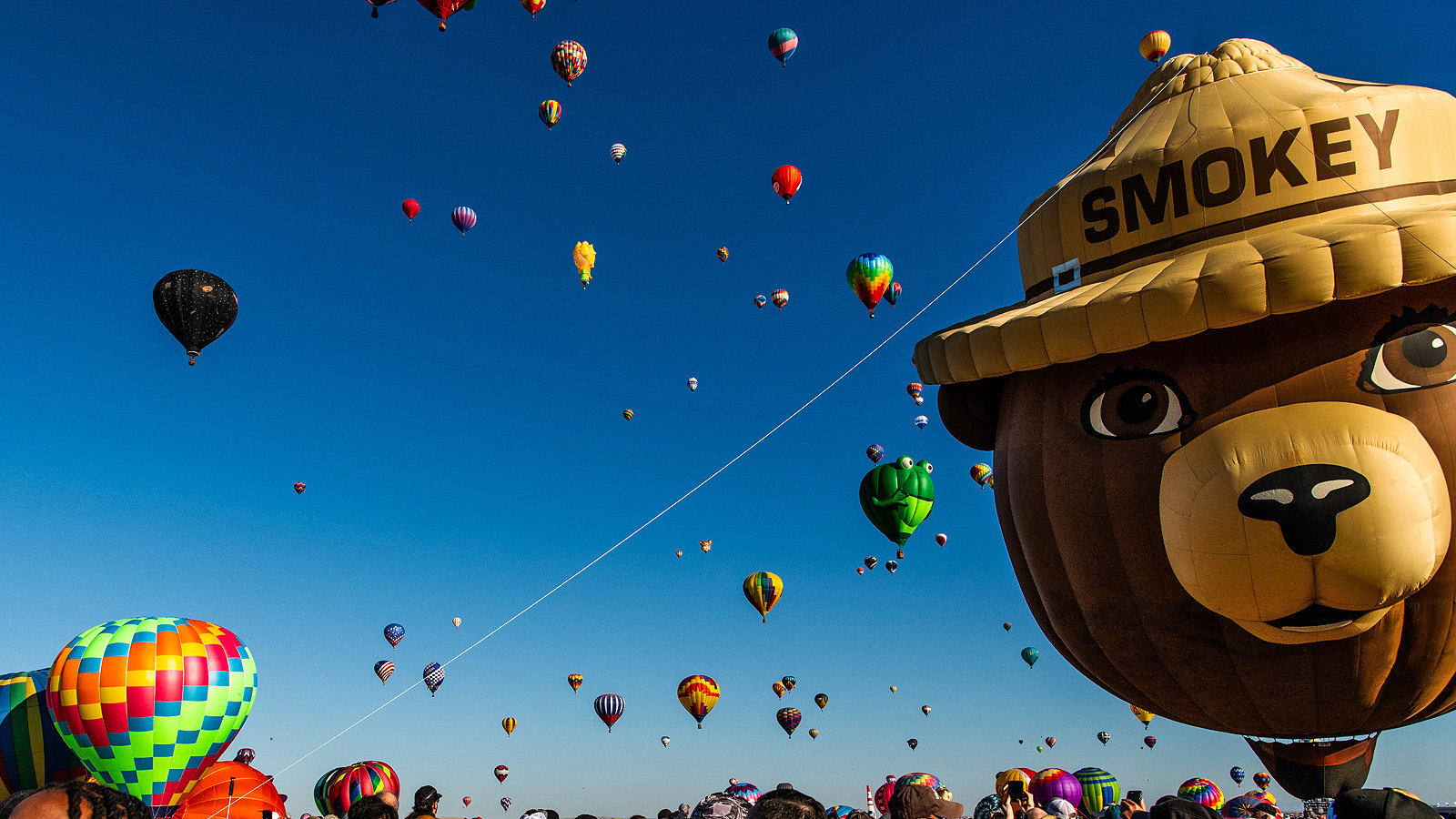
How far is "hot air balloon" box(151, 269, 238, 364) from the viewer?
47.3 ft

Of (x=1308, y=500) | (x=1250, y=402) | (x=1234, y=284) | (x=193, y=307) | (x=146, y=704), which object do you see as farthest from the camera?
(x=193, y=307)

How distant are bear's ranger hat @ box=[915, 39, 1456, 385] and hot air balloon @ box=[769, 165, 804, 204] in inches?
749

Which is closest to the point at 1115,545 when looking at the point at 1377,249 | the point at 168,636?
the point at 1377,249

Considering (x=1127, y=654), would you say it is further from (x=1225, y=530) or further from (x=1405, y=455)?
(x=1405, y=455)

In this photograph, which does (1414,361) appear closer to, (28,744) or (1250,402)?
(1250,402)

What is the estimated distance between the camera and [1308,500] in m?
4.03

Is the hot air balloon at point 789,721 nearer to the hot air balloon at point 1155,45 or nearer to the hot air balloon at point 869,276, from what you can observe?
the hot air balloon at point 869,276

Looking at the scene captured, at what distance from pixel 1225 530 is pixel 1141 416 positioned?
2.17 feet

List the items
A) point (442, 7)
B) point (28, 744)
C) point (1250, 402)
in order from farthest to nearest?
point (442, 7) < point (28, 744) < point (1250, 402)

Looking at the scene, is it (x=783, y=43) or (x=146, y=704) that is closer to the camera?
(x=146, y=704)

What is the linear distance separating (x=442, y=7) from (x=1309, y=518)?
16.3 metres

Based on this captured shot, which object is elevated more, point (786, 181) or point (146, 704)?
point (786, 181)

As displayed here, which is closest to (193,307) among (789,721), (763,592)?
(763,592)

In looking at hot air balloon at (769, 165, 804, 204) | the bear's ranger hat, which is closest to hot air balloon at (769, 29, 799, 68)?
hot air balloon at (769, 165, 804, 204)
